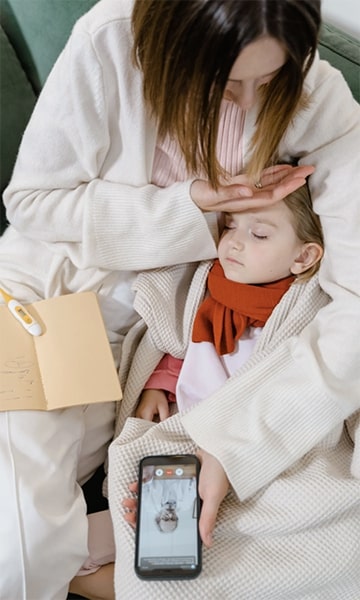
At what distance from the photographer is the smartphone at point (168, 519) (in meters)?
0.86

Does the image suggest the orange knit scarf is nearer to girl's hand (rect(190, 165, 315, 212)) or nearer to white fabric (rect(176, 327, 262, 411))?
white fabric (rect(176, 327, 262, 411))

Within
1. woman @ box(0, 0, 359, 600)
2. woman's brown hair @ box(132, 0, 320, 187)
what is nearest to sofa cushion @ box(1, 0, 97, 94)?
woman @ box(0, 0, 359, 600)

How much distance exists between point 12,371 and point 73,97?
45cm

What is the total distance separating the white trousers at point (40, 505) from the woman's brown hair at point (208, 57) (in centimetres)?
49

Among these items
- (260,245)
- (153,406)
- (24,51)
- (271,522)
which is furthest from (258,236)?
(24,51)

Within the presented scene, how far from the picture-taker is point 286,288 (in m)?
1.10

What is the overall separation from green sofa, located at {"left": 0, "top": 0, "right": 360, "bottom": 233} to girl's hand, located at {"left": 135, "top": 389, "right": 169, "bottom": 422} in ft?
1.76

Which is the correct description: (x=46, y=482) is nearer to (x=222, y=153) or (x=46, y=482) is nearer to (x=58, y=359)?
(x=58, y=359)

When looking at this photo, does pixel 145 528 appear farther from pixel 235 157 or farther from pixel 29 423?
pixel 235 157

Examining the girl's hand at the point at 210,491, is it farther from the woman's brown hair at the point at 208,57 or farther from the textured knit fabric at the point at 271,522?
the woman's brown hair at the point at 208,57

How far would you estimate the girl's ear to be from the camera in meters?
1.08

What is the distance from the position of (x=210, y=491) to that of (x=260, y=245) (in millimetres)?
422

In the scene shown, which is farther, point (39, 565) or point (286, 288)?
point (286, 288)

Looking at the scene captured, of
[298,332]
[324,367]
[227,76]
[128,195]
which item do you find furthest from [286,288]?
[227,76]
